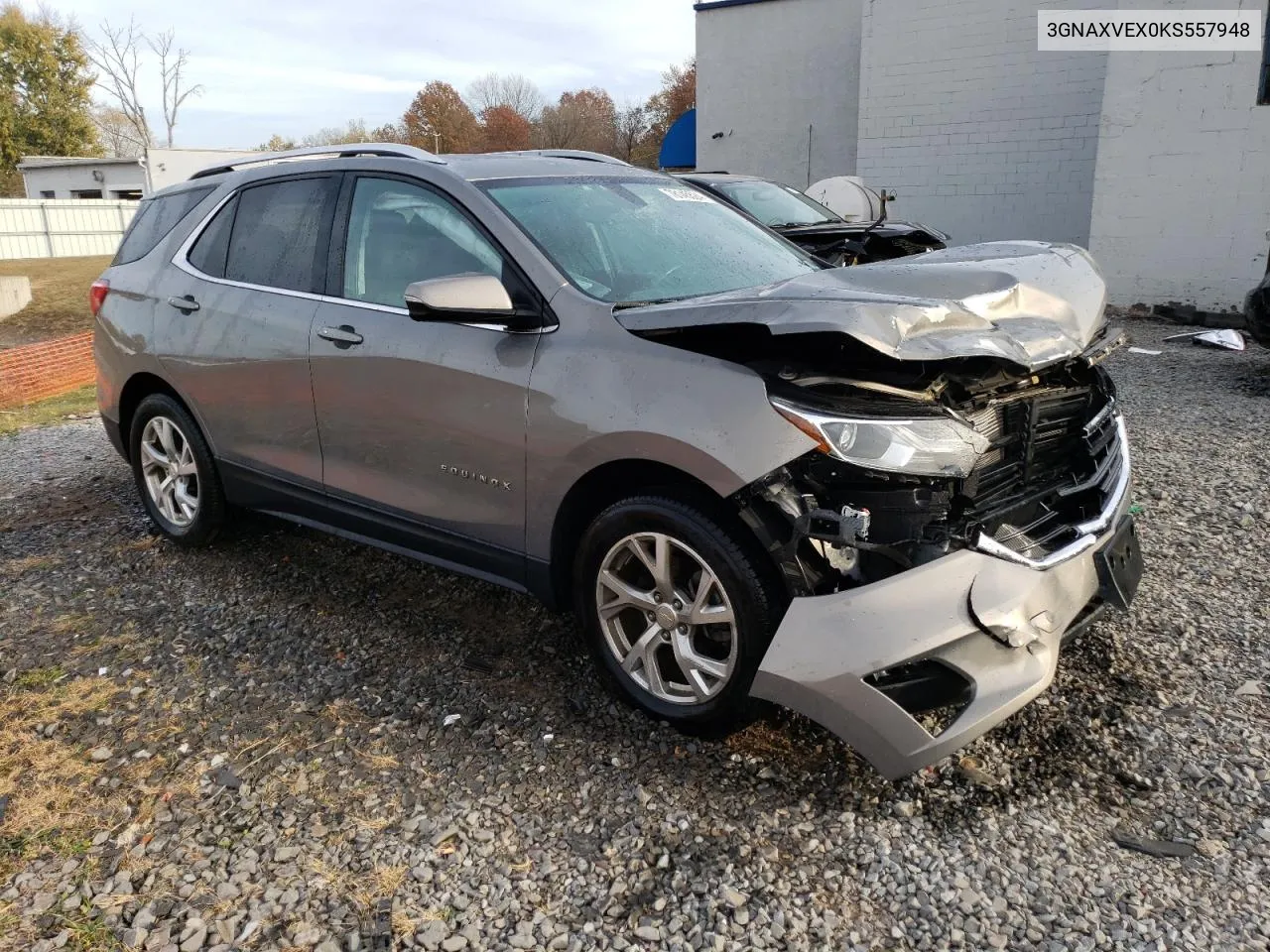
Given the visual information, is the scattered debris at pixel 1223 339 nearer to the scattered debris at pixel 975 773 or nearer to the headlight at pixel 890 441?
the scattered debris at pixel 975 773

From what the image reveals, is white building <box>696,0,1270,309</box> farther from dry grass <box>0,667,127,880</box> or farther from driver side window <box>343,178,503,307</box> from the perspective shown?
dry grass <box>0,667,127,880</box>

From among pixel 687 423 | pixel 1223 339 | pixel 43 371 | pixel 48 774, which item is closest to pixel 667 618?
pixel 687 423

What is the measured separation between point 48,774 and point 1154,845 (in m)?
3.20

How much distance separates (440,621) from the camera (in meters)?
3.90

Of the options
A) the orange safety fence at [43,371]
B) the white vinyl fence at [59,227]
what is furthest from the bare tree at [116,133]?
the orange safety fence at [43,371]

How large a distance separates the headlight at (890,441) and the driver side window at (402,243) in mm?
1297

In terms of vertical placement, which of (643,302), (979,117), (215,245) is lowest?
(643,302)

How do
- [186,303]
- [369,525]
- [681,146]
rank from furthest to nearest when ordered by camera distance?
1. [681,146]
2. [186,303]
3. [369,525]

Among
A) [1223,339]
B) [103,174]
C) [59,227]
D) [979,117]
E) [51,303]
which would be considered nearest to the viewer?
[1223,339]

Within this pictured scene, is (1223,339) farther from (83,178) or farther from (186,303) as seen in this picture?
(83,178)

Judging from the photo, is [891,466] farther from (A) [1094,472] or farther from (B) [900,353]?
(A) [1094,472]

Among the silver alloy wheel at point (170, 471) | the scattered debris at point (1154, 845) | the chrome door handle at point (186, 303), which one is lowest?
the scattered debris at point (1154, 845)

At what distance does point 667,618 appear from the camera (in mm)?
2881

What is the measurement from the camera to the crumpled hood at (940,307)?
2459 millimetres
